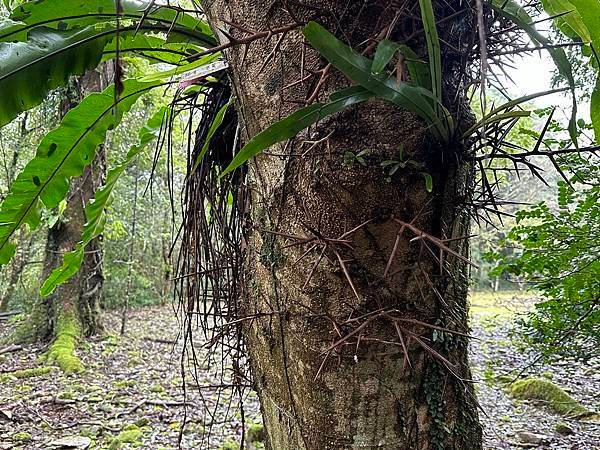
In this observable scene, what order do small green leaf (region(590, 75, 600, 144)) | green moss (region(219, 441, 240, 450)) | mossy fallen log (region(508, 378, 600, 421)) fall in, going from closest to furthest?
small green leaf (region(590, 75, 600, 144)), green moss (region(219, 441, 240, 450)), mossy fallen log (region(508, 378, 600, 421))

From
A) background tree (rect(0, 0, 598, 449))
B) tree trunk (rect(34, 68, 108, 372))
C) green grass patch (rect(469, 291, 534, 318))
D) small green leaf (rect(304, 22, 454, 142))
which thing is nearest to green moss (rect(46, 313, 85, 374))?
tree trunk (rect(34, 68, 108, 372))

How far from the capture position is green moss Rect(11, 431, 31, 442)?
1.95m

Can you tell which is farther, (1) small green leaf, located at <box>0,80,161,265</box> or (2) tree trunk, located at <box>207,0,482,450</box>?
(1) small green leaf, located at <box>0,80,161,265</box>

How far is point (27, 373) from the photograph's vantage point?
2.85 m

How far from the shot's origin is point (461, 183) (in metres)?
0.51

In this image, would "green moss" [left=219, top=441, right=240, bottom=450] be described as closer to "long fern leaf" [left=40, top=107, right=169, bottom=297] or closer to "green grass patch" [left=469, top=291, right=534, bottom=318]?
"long fern leaf" [left=40, top=107, right=169, bottom=297]

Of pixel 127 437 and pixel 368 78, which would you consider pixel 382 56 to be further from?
pixel 127 437

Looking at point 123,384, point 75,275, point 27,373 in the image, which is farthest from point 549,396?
point 75,275

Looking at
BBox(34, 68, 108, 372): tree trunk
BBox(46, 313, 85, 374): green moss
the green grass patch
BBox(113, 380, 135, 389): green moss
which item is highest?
BBox(34, 68, 108, 372): tree trunk

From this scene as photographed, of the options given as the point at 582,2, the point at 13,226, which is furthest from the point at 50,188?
the point at 582,2

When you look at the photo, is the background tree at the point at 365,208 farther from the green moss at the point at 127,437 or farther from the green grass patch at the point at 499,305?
the green grass patch at the point at 499,305

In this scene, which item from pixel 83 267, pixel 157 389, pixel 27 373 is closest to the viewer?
pixel 157 389

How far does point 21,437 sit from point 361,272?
2.19m

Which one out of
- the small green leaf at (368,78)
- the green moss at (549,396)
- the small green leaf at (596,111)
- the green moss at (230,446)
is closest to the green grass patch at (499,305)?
the green moss at (549,396)
